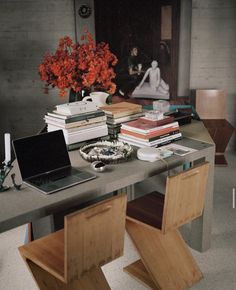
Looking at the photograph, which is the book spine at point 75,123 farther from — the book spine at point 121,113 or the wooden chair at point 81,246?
the wooden chair at point 81,246

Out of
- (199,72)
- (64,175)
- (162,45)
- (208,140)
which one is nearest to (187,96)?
(199,72)

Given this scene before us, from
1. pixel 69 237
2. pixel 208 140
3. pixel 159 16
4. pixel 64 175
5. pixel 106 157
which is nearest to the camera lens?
pixel 69 237

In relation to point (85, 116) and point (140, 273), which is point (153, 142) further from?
point (140, 273)

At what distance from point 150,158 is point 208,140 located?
597 millimetres

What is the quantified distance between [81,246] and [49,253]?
0.32 m

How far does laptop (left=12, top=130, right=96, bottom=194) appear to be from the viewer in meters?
2.18

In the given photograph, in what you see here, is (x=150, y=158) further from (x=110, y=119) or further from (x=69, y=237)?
(x=69, y=237)

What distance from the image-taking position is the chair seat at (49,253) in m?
1.99

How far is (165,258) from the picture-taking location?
2.62 metres

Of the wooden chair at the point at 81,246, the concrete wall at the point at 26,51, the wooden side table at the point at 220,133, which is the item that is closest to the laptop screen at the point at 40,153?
the wooden chair at the point at 81,246

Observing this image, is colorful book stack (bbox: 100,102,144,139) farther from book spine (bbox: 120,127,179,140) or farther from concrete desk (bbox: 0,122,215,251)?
concrete desk (bbox: 0,122,215,251)

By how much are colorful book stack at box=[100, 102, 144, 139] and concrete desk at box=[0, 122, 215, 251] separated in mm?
387

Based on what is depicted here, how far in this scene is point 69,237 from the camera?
1.80 metres

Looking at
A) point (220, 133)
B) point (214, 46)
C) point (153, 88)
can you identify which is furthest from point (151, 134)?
point (214, 46)
